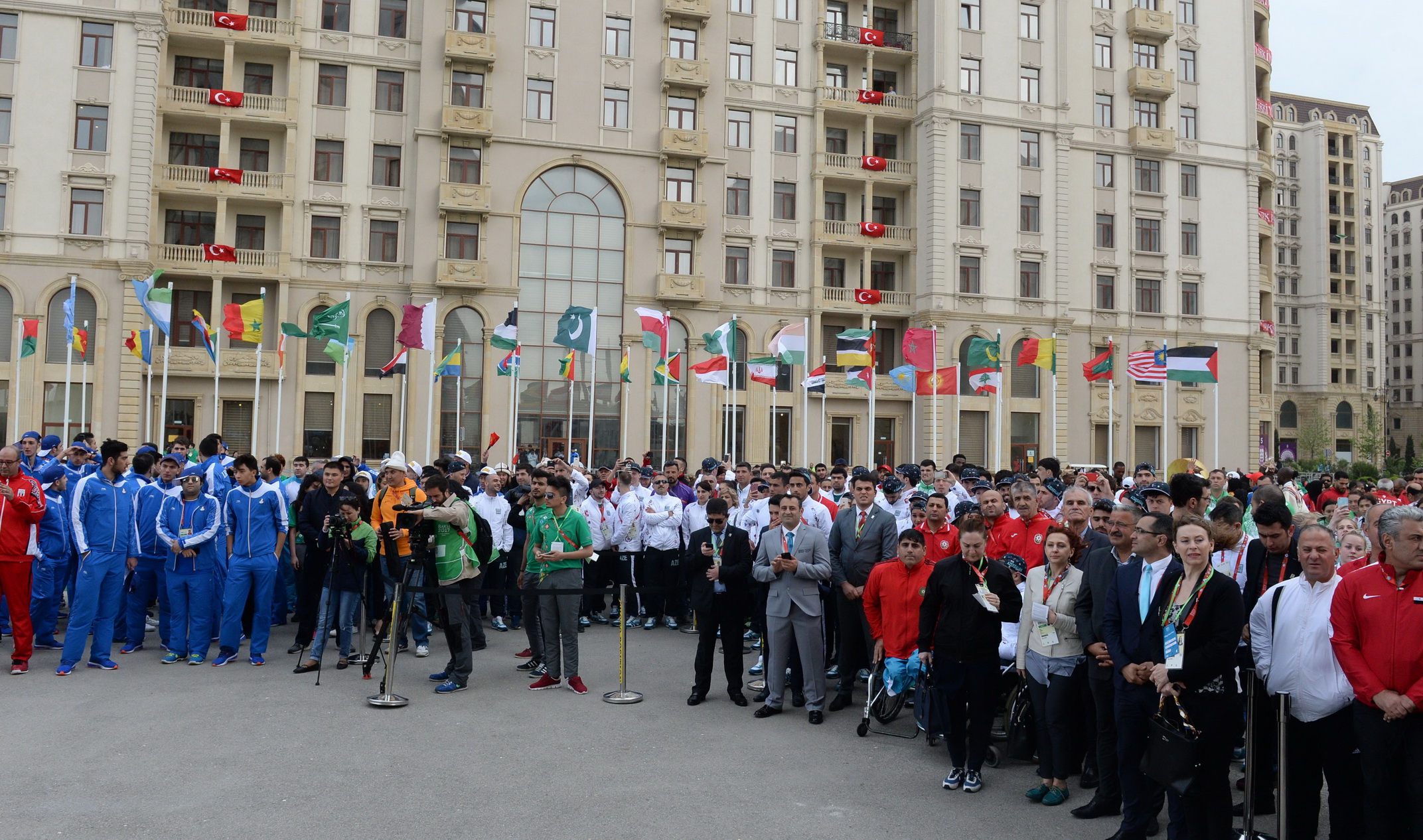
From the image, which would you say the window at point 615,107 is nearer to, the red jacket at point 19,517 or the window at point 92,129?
the window at point 92,129

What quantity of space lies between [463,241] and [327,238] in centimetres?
499

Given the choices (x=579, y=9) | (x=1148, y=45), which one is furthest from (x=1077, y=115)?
(x=579, y=9)

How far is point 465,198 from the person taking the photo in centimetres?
3697

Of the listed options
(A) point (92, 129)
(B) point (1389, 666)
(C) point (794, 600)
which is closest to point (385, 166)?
(A) point (92, 129)

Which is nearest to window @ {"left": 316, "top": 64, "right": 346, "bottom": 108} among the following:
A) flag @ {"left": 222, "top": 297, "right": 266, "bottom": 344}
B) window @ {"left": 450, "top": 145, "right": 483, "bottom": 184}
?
window @ {"left": 450, "top": 145, "right": 483, "bottom": 184}

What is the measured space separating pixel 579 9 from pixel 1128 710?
38176 mm

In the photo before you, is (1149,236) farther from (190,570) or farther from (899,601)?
(190,570)

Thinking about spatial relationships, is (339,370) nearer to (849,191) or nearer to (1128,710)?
(849,191)

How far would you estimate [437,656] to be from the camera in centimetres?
1210

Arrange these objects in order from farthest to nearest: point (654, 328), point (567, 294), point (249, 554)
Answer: point (567, 294) → point (654, 328) → point (249, 554)

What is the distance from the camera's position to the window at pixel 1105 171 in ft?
147

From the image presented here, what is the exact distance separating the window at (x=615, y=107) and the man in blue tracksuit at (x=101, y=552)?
30.3 m

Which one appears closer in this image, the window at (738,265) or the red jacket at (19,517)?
the red jacket at (19,517)

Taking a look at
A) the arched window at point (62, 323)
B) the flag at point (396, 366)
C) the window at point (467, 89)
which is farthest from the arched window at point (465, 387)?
the arched window at point (62, 323)
